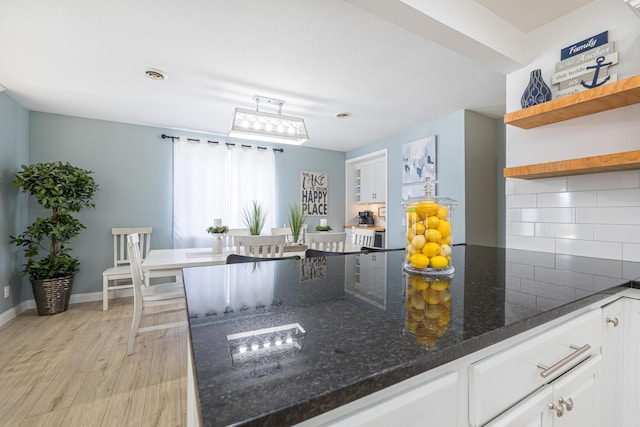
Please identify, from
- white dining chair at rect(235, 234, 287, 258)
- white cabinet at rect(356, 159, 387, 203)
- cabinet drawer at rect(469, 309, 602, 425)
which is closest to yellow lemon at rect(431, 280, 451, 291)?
cabinet drawer at rect(469, 309, 602, 425)

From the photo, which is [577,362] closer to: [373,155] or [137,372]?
[137,372]

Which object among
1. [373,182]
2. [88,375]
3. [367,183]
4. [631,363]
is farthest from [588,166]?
[367,183]

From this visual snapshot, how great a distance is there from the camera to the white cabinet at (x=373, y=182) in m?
4.52

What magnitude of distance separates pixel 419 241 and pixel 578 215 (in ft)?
3.94

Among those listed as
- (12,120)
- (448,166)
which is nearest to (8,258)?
(12,120)

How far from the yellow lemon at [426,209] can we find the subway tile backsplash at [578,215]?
1137mm

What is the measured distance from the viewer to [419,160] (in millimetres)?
3648

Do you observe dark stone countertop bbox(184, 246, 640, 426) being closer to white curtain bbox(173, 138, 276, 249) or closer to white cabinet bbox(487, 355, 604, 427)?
white cabinet bbox(487, 355, 604, 427)

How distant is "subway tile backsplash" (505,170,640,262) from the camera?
4.42 feet

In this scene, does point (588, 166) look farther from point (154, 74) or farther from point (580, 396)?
point (154, 74)

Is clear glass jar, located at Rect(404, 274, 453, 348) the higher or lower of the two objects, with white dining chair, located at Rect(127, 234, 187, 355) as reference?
higher

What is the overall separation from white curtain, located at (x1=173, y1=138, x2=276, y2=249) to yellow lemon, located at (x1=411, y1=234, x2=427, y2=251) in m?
3.54

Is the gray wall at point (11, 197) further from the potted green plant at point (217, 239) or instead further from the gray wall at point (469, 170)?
the gray wall at point (469, 170)

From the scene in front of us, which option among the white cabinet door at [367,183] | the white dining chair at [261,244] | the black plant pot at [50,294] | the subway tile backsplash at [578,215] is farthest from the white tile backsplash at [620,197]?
the black plant pot at [50,294]
